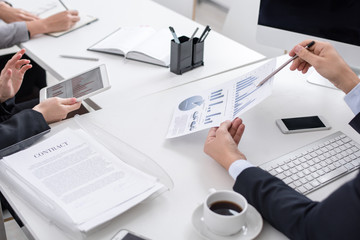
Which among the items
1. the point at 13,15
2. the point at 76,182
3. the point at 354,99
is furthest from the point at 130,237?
the point at 13,15

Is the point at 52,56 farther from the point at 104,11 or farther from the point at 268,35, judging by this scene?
the point at 268,35

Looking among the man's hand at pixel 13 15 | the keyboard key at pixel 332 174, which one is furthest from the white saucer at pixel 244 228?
the man's hand at pixel 13 15

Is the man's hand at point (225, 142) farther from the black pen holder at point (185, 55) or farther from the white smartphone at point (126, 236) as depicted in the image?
the black pen holder at point (185, 55)

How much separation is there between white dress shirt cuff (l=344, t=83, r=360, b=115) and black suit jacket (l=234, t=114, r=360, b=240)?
1.35 ft

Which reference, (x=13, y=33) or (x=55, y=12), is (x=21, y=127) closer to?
(x=13, y=33)

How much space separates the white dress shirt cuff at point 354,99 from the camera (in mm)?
1238

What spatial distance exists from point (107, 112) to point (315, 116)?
644 millimetres

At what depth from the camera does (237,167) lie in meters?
1.04

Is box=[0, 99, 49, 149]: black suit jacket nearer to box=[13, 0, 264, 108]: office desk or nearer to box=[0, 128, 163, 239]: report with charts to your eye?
box=[0, 128, 163, 239]: report with charts

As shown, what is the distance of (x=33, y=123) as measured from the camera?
3.95ft

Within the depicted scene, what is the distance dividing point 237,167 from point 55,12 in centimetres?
147

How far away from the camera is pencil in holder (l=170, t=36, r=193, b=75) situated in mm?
1546

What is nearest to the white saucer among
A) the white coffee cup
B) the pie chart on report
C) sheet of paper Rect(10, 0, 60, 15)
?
the white coffee cup

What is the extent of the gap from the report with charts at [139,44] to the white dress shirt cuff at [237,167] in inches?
27.5
